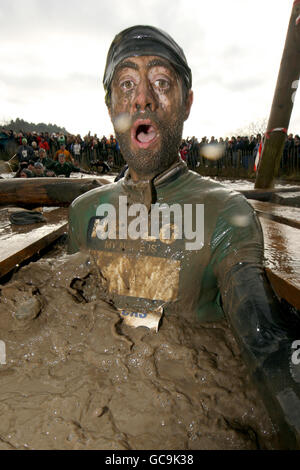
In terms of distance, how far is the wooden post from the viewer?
13.5 feet

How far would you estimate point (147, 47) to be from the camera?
5.39 feet

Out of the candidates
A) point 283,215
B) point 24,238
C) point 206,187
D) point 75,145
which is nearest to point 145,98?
point 206,187

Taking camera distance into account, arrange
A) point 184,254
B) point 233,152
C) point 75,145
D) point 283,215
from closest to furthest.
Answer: point 184,254, point 283,215, point 233,152, point 75,145

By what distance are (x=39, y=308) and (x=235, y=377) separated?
112 centimetres

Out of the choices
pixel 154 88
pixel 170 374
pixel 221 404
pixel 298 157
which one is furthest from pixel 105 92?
pixel 298 157

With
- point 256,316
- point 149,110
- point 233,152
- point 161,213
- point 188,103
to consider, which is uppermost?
point 233,152

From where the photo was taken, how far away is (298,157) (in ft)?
46.8

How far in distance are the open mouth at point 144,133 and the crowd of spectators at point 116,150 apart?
40.4ft

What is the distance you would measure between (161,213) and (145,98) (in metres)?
0.66

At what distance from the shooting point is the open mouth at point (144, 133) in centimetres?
165

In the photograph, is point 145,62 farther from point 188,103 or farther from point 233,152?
point 233,152

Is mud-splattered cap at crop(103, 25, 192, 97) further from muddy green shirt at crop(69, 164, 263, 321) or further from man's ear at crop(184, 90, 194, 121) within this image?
muddy green shirt at crop(69, 164, 263, 321)
